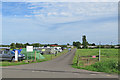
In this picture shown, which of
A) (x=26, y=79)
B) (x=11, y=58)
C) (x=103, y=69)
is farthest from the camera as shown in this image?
(x=11, y=58)

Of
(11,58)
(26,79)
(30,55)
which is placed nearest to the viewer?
(26,79)

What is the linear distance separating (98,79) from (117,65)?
17.4 ft

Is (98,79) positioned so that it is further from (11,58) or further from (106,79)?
(11,58)

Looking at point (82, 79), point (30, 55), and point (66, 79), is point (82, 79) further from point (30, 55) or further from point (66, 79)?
point (30, 55)

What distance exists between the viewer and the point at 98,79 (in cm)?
870

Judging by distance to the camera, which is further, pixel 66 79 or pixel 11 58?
pixel 11 58

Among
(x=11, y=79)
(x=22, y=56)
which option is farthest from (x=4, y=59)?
(x=11, y=79)

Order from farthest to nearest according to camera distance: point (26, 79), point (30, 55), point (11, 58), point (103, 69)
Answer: point (30, 55) → point (11, 58) → point (103, 69) → point (26, 79)

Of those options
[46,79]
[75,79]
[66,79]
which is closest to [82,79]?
[75,79]

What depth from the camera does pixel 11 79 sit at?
868 centimetres

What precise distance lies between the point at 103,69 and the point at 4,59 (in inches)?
613

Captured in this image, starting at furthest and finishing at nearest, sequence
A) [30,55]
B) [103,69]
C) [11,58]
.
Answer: [30,55] < [11,58] < [103,69]

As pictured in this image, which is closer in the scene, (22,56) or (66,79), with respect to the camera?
(66,79)

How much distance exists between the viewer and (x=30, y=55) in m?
23.6
